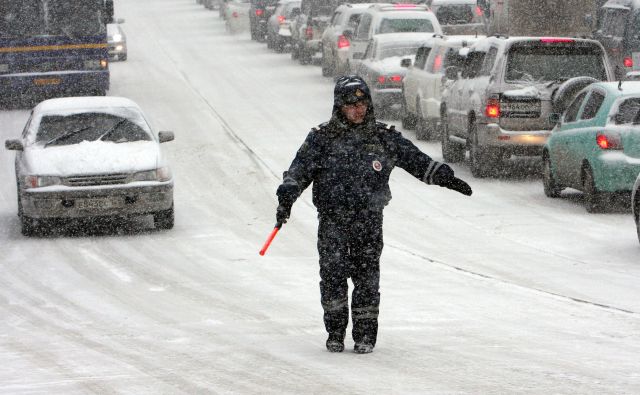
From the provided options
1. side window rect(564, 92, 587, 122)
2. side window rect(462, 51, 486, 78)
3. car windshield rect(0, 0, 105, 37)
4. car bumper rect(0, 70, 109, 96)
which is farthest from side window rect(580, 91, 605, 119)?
car bumper rect(0, 70, 109, 96)

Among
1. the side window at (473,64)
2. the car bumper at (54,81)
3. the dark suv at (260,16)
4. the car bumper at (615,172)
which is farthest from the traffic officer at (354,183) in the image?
the dark suv at (260,16)

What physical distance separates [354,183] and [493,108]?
40.2ft

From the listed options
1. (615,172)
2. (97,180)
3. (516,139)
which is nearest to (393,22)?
(516,139)

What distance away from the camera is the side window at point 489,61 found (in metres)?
21.2

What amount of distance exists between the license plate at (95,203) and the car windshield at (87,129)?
43.4 inches

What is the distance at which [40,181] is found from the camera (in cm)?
1647

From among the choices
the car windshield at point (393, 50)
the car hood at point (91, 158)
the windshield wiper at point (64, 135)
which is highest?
the windshield wiper at point (64, 135)

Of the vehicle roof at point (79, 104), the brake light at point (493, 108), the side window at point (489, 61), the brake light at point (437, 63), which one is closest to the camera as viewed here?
the vehicle roof at point (79, 104)

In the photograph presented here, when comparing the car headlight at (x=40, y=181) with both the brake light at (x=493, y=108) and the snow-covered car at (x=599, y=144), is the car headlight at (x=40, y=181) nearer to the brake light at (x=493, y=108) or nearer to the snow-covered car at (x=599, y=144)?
the snow-covered car at (x=599, y=144)

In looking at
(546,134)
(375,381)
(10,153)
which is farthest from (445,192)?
(375,381)

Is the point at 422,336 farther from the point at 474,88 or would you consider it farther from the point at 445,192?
the point at 474,88

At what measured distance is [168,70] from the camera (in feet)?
134

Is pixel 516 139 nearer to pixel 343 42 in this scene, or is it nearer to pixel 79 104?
pixel 79 104

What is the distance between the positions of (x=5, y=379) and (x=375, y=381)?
197 centimetres
